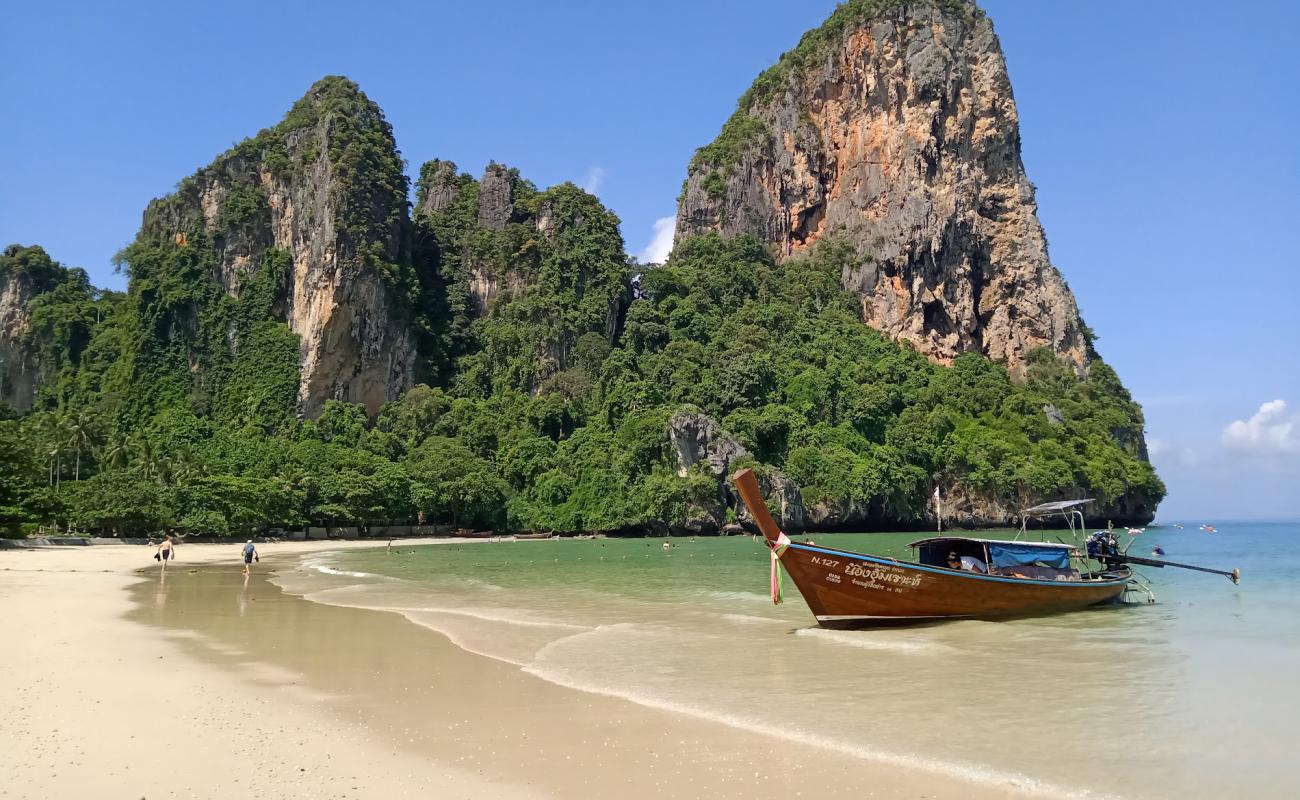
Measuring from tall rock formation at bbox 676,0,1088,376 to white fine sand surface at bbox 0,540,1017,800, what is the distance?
79.8 meters

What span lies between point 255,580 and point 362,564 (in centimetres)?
980

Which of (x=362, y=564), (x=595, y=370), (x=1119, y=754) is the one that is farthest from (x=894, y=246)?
(x=1119, y=754)

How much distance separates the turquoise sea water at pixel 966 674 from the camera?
320 inches

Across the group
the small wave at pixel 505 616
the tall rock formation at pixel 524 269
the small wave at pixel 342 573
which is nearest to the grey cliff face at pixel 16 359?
the tall rock formation at pixel 524 269

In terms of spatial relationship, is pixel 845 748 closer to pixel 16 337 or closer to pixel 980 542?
pixel 980 542

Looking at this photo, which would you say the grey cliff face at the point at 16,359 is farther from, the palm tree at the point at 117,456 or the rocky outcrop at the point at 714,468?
the rocky outcrop at the point at 714,468

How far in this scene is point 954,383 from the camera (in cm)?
7600

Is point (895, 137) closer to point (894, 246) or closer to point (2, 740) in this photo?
point (894, 246)

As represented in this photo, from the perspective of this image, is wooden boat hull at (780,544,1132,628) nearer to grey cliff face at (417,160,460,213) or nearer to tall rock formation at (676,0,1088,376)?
tall rock formation at (676,0,1088,376)

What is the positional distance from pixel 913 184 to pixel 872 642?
262 feet

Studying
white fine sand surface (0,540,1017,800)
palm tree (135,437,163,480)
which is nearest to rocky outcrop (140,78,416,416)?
palm tree (135,437,163,480)

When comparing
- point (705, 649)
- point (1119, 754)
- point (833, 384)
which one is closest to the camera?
point (1119, 754)

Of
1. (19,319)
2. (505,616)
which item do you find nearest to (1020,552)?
(505,616)

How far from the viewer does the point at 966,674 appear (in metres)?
→ 12.0
